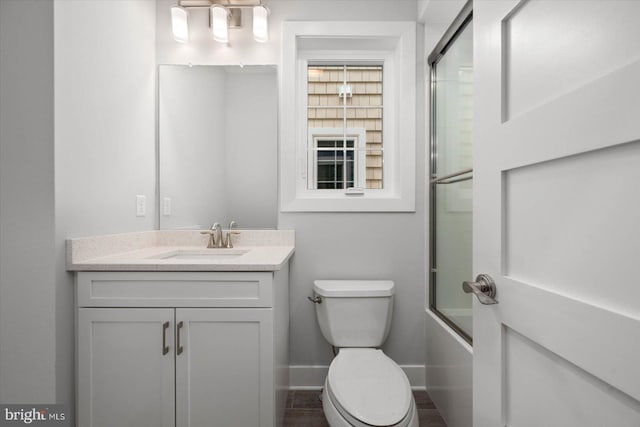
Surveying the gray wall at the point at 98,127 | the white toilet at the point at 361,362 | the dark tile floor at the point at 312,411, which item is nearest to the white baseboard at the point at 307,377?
the dark tile floor at the point at 312,411

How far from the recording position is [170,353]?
1352mm

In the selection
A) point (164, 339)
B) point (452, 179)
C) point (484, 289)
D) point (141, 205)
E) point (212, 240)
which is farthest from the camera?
point (212, 240)

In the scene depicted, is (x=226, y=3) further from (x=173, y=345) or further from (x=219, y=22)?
(x=173, y=345)

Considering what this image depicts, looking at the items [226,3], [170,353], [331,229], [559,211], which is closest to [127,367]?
[170,353]

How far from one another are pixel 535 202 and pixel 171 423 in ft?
4.95

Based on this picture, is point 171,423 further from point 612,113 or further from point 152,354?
point 612,113

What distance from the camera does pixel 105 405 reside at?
1355mm

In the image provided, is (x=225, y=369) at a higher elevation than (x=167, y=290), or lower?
lower

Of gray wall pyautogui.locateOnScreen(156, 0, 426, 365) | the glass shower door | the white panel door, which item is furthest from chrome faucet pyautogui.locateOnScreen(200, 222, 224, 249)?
the white panel door

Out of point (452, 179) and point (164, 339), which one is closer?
point (164, 339)

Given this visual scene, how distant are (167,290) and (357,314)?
91cm

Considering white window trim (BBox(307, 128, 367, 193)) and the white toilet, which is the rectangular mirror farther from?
the white toilet

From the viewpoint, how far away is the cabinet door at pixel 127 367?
1.35m

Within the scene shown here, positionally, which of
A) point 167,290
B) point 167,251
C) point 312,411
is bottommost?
point 312,411
